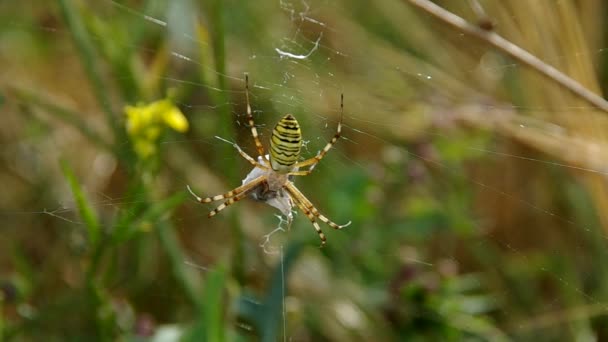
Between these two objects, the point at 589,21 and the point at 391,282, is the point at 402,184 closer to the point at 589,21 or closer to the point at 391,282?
the point at 391,282

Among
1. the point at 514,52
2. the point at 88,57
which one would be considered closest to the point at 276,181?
the point at 88,57

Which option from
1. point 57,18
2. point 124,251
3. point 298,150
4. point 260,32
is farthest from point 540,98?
point 57,18

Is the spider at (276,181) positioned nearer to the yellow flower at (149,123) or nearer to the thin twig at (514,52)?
the yellow flower at (149,123)

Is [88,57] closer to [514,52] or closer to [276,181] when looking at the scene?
[276,181]

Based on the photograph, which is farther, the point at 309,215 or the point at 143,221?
the point at 309,215

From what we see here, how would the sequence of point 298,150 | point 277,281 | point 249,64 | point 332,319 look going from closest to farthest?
point 298,150 → point 277,281 → point 332,319 → point 249,64

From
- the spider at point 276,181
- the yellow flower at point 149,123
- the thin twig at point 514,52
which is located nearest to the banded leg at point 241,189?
the spider at point 276,181
